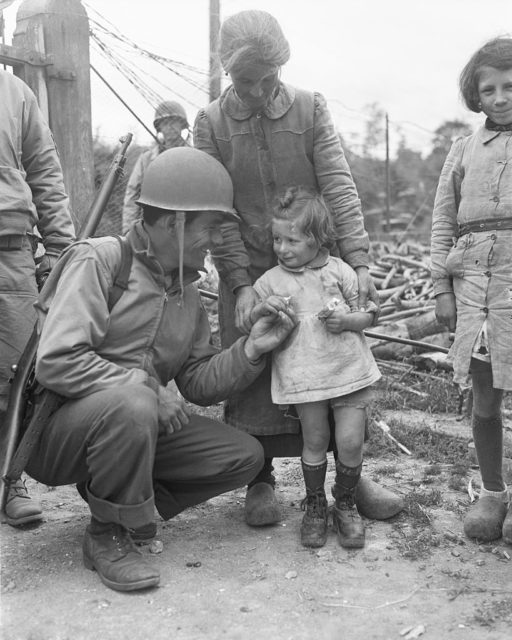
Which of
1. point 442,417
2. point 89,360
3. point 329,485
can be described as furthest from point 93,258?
point 442,417

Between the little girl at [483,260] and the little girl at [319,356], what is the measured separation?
0.43 metres

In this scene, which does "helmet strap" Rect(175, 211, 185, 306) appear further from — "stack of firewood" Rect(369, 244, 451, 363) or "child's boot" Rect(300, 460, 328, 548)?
"stack of firewood" Rect(369, 244, 451, 363)

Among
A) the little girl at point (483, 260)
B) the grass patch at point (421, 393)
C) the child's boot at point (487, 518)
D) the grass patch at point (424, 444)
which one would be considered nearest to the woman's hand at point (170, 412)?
the little girl at point (483, 260)

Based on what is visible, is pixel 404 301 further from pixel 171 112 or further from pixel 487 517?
pixel 487 517

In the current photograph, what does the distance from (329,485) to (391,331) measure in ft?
13.4

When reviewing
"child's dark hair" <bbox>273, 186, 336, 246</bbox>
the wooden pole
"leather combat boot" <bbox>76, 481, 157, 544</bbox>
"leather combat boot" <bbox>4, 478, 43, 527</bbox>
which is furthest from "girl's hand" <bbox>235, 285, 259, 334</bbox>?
the wooden pole

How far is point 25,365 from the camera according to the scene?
10.9 ft

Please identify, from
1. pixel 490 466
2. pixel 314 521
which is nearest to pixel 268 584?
pixel 314 521

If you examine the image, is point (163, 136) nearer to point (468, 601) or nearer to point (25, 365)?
point (25, 365)

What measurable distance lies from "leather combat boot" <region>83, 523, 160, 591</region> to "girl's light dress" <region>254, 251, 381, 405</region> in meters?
0.91

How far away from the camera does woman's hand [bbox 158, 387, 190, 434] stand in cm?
318

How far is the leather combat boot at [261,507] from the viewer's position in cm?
370

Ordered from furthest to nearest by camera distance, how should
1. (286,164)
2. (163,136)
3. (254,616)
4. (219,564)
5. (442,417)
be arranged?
(163,136) < (442,417) < (286,164) < (219,564) < (254,616)

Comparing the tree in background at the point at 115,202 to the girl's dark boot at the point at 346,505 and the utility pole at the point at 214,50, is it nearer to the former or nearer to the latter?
the utility pole at the point at 214,50
